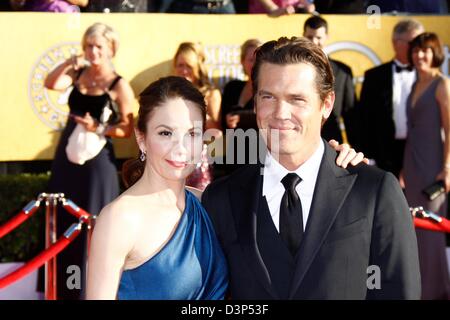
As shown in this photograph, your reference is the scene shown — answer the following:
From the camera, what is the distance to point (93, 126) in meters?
6.13

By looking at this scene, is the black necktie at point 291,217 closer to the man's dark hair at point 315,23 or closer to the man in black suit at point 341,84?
the man in black suit at point 341,84

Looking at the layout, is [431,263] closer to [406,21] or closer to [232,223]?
[406,21]

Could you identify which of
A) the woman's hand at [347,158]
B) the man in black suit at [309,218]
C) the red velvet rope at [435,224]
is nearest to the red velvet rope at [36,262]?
the red velvet rope at [435,224]

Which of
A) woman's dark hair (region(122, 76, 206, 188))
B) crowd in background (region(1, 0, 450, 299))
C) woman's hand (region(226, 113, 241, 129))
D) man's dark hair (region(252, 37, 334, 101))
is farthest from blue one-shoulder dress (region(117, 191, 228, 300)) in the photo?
woman's hand (region(226, 113, 241, 129))

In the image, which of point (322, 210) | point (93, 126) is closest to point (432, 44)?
point (93, 126)

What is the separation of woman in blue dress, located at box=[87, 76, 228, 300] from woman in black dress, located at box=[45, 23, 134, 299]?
3231 mm

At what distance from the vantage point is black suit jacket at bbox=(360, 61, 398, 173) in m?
6.68

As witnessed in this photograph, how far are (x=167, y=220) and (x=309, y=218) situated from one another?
1.69ft

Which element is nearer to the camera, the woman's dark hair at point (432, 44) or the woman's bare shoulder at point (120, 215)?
the woman's bare shoulder at point (120, 215)

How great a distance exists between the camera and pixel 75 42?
6.95 m

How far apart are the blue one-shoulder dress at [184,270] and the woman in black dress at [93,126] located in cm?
329

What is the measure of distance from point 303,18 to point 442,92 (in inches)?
59.9

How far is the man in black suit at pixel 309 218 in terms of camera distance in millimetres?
2697
